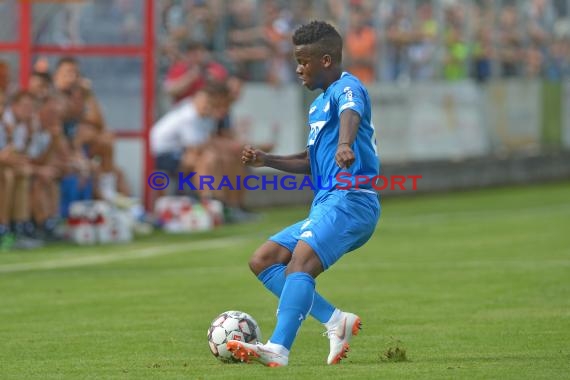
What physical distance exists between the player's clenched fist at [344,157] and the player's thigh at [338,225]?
19.9 inches

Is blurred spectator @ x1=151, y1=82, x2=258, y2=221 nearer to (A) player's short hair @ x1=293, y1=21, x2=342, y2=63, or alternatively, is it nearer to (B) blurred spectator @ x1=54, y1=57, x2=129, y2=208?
(B) blurred spectator @ x1=54, y1=57, x2=129, y2=208

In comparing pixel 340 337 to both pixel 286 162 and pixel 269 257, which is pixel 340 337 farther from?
pixel 286 162

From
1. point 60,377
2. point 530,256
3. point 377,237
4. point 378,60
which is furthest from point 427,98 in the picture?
point 60,377

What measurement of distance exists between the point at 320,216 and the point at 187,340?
6.18ft

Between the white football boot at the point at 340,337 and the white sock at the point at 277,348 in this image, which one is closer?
the white sock at the point at 277,348

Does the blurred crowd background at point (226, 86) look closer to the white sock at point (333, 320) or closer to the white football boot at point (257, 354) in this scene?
the white sock at point (333, 320)

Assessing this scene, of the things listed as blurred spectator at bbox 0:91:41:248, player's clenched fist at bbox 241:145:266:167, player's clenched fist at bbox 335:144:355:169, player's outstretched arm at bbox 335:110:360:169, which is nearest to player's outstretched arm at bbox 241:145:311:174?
player's clenched fist at bbox 241:145:266:167

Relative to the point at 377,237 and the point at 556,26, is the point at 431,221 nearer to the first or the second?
the point at 377,237

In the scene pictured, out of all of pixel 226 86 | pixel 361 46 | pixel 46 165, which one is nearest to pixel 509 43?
pixel 361 46

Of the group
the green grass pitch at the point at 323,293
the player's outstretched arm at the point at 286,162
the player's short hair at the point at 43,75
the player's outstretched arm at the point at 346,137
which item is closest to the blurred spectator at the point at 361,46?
the green grass pitch at the point at 323,293

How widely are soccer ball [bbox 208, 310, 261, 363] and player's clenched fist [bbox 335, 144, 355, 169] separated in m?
1.34

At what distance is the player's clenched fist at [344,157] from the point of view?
25.5 ft

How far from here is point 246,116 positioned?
23.6 meters

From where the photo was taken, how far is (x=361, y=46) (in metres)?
26.1
